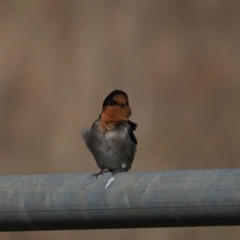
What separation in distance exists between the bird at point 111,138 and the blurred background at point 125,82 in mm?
1598

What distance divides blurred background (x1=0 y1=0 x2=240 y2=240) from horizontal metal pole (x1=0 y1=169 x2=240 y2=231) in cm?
342

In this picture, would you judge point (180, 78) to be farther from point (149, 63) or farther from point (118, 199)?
point (118, 199)

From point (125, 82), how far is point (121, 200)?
370 cm

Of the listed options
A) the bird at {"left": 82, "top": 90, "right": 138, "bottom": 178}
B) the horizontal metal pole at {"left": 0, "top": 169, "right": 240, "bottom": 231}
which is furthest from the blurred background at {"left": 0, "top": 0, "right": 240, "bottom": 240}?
the horizontal metal pole at {"left": 0, "top": 169, "right": 240, "bottom": 231}

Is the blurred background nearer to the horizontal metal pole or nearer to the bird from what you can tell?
the bird

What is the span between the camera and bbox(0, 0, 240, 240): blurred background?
529cm

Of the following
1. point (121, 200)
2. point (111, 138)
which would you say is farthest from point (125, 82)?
point (121, 200)

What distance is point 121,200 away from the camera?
1.76m

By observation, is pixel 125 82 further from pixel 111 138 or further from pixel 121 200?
pixel 121 200

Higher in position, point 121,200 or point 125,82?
point 125,82

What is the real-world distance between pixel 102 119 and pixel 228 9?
194cm

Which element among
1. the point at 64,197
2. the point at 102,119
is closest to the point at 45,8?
→ the point at 102,119

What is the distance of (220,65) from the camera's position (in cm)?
535

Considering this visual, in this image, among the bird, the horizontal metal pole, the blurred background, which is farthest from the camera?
the blurred background
